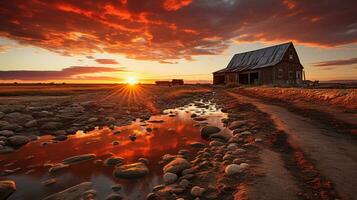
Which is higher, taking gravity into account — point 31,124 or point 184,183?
point 31,124

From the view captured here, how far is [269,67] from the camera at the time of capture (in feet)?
98.5

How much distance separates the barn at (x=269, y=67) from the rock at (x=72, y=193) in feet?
103

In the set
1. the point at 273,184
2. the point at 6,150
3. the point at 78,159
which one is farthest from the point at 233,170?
the point at 6,150

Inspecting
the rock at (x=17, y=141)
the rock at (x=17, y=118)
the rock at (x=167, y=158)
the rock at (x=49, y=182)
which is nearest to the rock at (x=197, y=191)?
the rock at (x=167, y=158)

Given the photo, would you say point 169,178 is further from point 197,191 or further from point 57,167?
point 57,167

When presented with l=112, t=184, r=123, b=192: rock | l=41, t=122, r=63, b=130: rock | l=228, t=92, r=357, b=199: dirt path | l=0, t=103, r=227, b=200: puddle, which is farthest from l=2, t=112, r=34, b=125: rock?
l=228, t=92, r=357, b=199: dirt path

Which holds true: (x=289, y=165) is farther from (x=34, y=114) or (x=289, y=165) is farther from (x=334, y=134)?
(x=34, y=114)

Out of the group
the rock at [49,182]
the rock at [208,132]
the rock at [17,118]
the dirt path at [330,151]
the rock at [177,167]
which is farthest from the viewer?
the rock at [17,118]

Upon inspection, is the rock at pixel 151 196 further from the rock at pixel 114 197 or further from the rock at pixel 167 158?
the rock at pixel 167 158

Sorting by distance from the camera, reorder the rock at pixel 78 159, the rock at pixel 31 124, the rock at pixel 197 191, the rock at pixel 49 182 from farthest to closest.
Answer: the rock at pixel 31 124 → the rock at pixel 78 159 → the rock at pixel 49 182 → the rock at pixel 197 191

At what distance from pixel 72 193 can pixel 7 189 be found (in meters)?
1.25

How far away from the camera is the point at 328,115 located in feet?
24.0

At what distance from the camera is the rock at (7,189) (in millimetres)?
3184

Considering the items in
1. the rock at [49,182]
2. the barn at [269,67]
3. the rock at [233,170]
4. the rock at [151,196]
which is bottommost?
the rock at [49,182]
